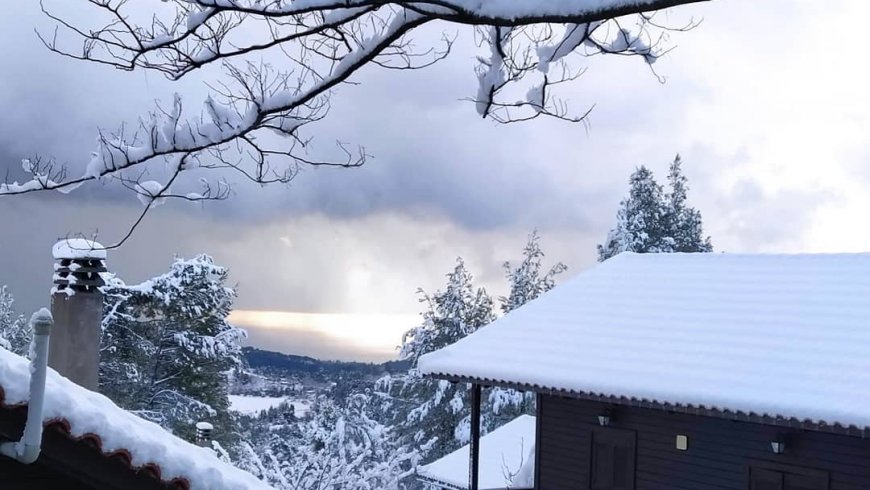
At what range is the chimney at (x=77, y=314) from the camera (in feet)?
25.1

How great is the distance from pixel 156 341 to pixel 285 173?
19.8 metres

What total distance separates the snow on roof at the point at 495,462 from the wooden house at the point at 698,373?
484 cm

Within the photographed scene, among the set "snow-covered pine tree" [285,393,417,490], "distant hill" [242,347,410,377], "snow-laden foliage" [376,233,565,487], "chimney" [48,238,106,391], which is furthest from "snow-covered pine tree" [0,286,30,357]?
"chimney" [48,238,106,391]

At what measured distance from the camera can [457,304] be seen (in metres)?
32.6

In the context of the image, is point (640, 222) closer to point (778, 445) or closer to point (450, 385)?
point (450, 385)

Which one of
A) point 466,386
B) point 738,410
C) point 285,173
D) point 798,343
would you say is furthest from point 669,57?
point 466,386

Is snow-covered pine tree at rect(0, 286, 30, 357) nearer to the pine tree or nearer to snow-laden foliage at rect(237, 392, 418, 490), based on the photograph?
snow-laden foliage at rect(237, 392, 418, 490)

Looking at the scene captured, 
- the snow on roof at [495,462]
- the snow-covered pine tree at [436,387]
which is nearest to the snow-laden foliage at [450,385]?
the snow-covered pine tree at [436,387]

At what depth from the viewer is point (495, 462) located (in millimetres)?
19547

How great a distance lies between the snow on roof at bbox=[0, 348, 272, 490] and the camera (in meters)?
3.43

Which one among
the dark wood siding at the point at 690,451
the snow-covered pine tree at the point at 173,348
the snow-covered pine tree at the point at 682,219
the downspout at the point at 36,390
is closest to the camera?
the downspout at the point at 36,390

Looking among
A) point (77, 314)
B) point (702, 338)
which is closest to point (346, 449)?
point (702, 338)

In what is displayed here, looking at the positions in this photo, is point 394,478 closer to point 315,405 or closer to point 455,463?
point 455,463

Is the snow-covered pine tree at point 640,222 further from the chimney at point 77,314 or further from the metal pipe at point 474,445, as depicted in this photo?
the chimney at point 77,314
